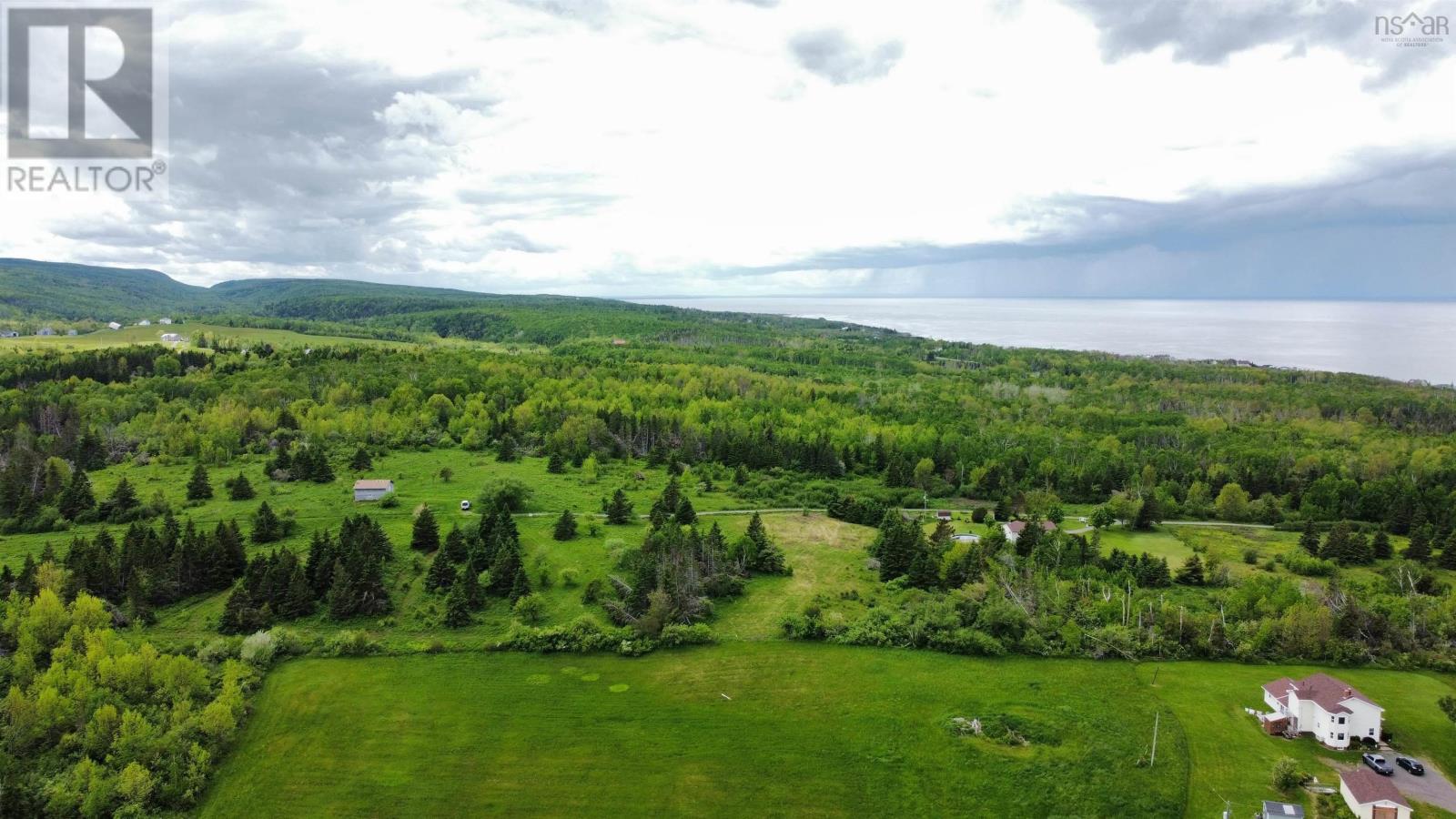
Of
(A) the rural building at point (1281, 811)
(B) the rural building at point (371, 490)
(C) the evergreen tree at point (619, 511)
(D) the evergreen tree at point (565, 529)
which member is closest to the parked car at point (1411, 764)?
(A) the rural building at point (1281, 811)

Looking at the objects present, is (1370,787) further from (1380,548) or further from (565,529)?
(565,529)

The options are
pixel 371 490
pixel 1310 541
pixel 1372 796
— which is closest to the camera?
pixel 1372 796

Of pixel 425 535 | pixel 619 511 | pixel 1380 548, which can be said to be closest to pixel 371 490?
pixel 425 535

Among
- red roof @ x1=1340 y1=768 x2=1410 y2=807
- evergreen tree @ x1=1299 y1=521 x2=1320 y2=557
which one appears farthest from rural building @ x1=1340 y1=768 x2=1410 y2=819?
evergreen tree @ x1=1299 y1=521 x2=1320 y2=557

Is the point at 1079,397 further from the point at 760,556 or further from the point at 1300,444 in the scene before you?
the point at 760,556

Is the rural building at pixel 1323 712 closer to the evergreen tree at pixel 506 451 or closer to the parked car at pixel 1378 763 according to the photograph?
the parked car at pixel 1378 763

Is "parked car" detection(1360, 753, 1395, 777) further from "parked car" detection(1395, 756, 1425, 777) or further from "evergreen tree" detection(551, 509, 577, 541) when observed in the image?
"evergreen tree" detection(551, 509, 577, 541)
